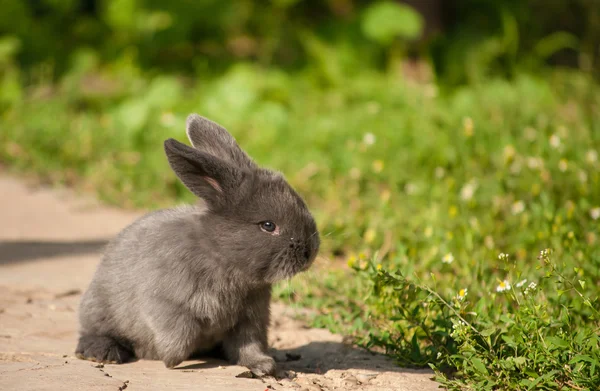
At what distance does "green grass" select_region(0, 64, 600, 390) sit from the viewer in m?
3.49

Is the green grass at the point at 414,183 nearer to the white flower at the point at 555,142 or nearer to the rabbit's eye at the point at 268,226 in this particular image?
the white flower at the point at 555,142

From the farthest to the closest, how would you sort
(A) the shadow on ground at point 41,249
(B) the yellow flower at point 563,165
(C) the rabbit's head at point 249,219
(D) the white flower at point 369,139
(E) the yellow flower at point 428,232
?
1. (D) the white flower at point 369,139
2. (B) the yellow flower at point 563,165
3. (A) the shadow on ground at point 41,249
4. (E) the yellow flower at point 428,232
5. (C) the rabbit's head at point 249,219

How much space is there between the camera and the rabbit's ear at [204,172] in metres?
3.36

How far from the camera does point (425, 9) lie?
392 inches

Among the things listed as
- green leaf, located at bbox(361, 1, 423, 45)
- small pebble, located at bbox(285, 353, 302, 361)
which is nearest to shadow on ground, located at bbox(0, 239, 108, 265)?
small pebble, located at bbox(285, 353, 302, 361)

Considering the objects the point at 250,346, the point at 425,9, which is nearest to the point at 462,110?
the point at 425,9

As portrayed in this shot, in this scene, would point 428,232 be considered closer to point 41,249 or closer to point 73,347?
point 73,347

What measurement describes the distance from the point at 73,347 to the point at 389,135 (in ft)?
13.1

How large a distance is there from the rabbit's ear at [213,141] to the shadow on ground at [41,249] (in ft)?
6.77

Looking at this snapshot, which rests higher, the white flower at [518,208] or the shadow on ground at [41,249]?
the white flower at [518,208]

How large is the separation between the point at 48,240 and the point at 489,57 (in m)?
5.67

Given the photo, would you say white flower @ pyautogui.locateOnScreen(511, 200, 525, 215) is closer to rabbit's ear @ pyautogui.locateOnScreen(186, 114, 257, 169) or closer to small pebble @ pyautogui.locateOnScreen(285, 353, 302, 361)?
small pebble @ pyautogui.locateOnScreen(285, 353, 302, 361)

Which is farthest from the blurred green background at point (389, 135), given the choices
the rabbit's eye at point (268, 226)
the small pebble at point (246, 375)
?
the small pebble at point (246, 375)

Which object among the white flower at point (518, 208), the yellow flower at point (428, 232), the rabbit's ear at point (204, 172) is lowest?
the yellow flower at point (428, 232)
